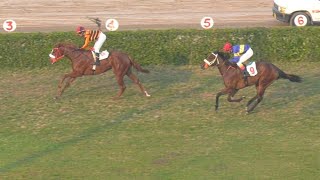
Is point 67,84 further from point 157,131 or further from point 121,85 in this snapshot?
point 157,131

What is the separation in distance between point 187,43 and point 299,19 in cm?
551

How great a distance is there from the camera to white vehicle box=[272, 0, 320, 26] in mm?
26156

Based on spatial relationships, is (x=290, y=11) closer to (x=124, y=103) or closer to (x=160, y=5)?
(x=160, y=5)

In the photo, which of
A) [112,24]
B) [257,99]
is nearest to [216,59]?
[257,99]

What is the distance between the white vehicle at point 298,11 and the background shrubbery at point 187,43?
3.68 meters

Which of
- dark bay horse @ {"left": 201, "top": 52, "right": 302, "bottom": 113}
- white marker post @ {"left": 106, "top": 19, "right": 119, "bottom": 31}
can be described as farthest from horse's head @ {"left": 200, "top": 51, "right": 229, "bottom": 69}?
white marker post @ {"left": 106, "top": 19, "right": 119, "bottom": 31}

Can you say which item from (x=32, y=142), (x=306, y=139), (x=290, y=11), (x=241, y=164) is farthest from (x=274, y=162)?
(x=290, y=11)

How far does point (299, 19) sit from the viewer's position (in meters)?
26.2

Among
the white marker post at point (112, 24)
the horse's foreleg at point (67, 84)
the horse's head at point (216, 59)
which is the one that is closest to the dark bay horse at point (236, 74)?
the horse's head at point (216, 59)

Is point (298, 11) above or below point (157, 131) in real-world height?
above

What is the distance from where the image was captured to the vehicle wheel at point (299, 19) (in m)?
26.1

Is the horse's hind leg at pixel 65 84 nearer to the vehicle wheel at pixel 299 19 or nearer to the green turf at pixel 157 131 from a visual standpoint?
the green turf at pixel 157 131

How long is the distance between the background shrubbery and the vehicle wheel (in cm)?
360

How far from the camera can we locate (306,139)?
48.3ft
